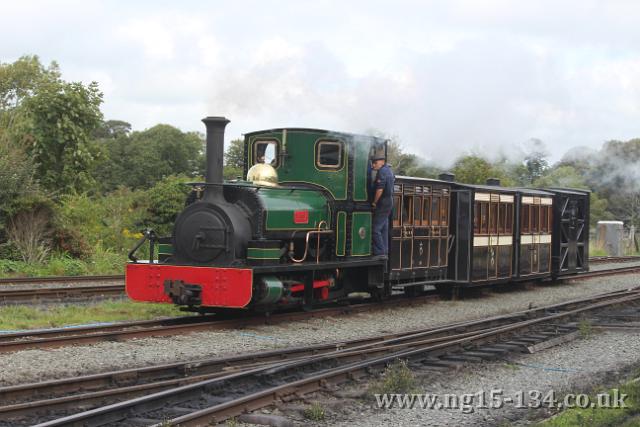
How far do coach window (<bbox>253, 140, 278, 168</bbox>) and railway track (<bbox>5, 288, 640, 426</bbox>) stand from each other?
12.6 ft

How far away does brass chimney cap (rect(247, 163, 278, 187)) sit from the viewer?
12422 millimetres

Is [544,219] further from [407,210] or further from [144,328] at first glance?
[144,328]

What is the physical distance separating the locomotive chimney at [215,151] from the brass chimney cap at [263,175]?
937 millimetres

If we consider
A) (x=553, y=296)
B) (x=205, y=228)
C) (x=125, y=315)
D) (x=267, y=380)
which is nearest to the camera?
(x=267, y=380)

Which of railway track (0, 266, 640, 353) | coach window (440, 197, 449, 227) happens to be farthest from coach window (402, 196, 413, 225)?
railway track (0, 266, 640, 353)

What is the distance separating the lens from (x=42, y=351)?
896 centimetres

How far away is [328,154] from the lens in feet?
43.2

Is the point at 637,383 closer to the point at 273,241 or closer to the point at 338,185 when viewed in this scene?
the point at 273,241

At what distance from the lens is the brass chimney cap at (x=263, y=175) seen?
12.4 m

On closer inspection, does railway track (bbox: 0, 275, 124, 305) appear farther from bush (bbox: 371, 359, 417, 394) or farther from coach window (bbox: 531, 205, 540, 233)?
coach window (bbox: 531, 205, 540, 233)

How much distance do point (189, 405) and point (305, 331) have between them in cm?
474

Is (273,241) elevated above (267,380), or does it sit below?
above

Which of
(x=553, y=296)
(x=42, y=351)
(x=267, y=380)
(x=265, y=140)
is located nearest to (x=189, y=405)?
(x=267, y=380)

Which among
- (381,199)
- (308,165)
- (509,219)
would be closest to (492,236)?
(509,219)
